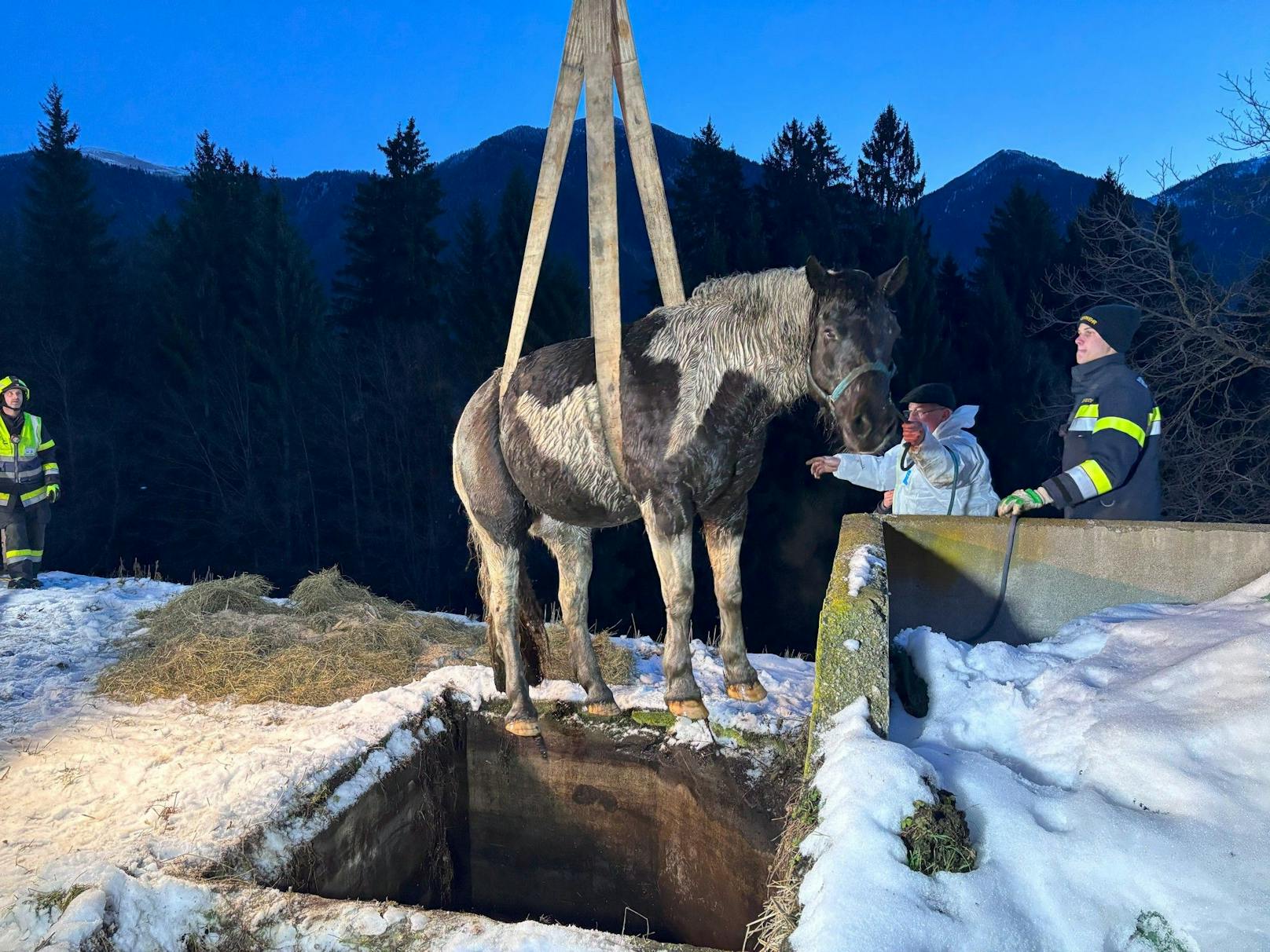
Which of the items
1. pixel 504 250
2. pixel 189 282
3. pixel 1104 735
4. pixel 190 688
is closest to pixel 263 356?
pixel 189 282

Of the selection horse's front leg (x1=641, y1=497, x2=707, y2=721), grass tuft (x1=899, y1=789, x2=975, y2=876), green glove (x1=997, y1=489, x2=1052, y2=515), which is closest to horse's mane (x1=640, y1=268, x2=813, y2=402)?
horse's front leg (x1=641, y1=497, x2=707, y2=721)

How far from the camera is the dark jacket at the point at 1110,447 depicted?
3650 mm

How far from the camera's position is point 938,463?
14.4 feet

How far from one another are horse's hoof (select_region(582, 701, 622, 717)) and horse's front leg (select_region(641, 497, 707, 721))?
0.35m

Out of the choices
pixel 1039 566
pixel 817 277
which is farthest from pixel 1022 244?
pixel 817 277

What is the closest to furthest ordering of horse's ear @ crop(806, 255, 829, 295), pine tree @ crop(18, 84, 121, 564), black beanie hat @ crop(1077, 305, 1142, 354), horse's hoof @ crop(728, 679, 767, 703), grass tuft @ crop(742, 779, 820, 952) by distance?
1. grass tuft @ crop(742, 779, 820, 952)
2. horse's ear @ crop(806, 255, 829, 295)
3. black beanie hat @ crop(1077, 305, 1142, 354)
4. horse's hoof @ crop(728, 679, 767, 703)
5. pine tree @ crop(18, 84, 121, 564)

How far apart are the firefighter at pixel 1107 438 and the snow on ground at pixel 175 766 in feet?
5.17

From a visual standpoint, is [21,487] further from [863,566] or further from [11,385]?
[863,566]

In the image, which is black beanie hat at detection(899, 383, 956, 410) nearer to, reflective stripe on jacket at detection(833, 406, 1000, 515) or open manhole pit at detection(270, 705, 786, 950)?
reflective stripe on jacket at detection(833, 406, 1000, 515)

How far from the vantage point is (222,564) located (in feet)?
76.3

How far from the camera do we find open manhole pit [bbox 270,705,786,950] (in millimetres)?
3594

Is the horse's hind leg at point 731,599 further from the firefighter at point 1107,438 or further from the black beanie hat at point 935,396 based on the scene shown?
the black beanie hat at point 935,396

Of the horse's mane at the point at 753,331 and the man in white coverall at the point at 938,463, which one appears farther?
the man in white coverall at the point at 938,463

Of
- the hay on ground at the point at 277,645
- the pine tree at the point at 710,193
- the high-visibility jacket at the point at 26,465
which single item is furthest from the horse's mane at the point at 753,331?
the pine tree at the point at 710,193
